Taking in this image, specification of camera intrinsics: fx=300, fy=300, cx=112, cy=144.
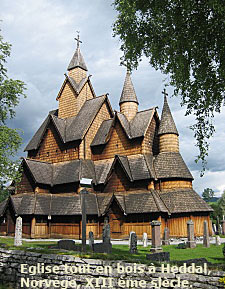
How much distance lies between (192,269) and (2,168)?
703 inches

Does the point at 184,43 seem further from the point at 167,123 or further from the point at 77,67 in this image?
the point at 77,67

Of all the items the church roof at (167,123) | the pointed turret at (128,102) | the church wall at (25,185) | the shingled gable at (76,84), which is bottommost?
the church wall at (25,185)

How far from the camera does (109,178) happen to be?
30.3 metres

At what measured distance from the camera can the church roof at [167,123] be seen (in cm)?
3053

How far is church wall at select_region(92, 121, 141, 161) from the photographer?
3086cm

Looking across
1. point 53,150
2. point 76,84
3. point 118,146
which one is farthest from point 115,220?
point 76,84

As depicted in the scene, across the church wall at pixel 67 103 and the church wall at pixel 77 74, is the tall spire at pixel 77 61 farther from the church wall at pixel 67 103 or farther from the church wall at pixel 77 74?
the church wall at pixel 67 103

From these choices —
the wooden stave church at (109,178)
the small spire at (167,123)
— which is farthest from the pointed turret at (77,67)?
the small spire at (167,123)

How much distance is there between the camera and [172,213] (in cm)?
2659

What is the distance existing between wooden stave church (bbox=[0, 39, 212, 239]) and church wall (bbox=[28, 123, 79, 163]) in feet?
0.37

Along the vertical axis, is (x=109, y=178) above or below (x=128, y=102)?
below

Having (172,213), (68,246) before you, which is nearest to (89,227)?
(172,213)

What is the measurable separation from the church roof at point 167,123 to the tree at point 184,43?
681 inches

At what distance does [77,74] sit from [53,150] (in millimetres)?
11038
